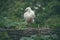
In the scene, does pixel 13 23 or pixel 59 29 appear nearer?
pixel 59 29

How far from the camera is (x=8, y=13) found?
12.5 metres

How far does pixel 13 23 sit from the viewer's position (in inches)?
453

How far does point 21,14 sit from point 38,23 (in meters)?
1.13

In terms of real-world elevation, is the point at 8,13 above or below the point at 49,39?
above

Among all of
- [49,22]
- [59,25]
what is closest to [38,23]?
[49,22]

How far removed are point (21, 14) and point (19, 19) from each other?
483 mm

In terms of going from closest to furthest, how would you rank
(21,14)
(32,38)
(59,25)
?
(32,38)
(59,25)
(21,14)

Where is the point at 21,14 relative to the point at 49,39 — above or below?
above

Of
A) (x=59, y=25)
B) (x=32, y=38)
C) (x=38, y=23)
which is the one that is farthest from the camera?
(x=38, y=23)

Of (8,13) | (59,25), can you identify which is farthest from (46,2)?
(59,25)

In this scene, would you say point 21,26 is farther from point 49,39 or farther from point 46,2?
point 46,2

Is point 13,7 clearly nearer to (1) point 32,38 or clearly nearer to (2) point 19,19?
(2) point 19,19

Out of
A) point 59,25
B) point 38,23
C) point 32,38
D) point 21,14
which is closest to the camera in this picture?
point 32,38

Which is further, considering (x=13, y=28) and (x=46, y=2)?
(x=46, y=2)
